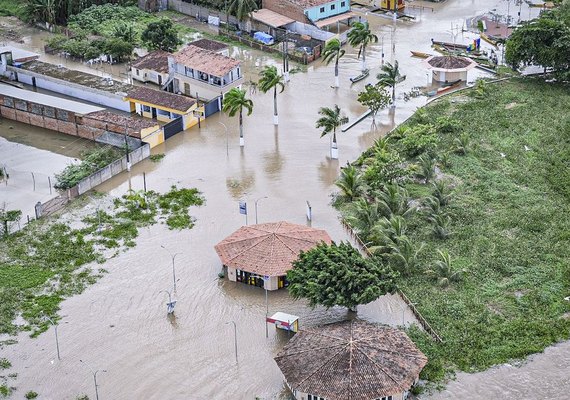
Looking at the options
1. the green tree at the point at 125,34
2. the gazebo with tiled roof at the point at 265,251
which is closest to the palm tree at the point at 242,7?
the green tree at the point at 125,34

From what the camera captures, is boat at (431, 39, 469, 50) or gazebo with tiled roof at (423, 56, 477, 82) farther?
boat at (431, 39, 469, 50)

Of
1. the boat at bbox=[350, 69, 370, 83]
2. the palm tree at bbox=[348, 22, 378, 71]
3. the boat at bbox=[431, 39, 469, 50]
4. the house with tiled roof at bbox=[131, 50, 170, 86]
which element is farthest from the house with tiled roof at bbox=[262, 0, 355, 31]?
the house with tiled roof at bbox=[131, 50, 170, 86]

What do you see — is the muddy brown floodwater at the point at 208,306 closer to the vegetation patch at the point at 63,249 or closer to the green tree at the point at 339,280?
the vegetation patch at the point at 63,249

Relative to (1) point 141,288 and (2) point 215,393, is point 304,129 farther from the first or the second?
(2) point 215,393

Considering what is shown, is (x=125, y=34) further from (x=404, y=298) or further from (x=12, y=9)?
(x=404, y=298)

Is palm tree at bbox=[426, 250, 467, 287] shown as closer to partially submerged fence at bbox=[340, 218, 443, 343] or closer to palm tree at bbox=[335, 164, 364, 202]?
partially submerged fence at bbox=[340, 218, 443, 343]
